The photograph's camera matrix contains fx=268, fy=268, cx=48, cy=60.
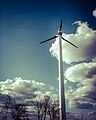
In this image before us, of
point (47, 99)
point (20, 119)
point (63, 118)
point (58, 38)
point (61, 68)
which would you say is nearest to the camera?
point (63, 118)

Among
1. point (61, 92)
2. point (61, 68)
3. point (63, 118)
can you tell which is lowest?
point (63, 118)

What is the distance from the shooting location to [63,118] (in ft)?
64.3

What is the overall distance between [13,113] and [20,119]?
1403 mm

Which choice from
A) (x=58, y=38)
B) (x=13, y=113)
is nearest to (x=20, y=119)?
(x=13, y=113)

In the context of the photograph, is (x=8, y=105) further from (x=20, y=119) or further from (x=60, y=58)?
(x=60, y=58)

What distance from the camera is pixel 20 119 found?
38.0 metres

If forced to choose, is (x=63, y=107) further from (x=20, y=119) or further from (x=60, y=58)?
(x=20, y=119)

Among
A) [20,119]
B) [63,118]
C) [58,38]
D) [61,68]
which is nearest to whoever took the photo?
[63,118]

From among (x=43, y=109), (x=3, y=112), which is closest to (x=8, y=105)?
(x=3, y=112)

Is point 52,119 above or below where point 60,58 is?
below

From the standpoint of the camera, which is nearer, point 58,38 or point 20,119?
point 58,38

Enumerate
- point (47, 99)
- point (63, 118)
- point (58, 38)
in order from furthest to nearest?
point (47, 99)
point (58, 38)
point (63, 118)

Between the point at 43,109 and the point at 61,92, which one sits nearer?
the point at 61,92

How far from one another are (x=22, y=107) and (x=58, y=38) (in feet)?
65.7
